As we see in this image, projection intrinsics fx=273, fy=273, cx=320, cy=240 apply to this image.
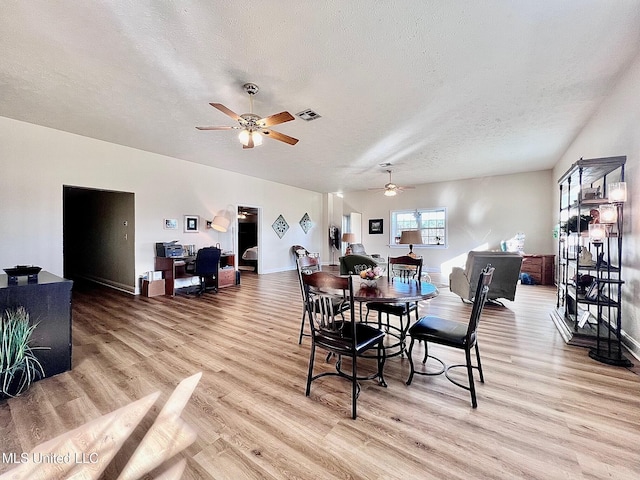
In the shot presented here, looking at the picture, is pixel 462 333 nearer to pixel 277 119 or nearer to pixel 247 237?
pixel 277 119

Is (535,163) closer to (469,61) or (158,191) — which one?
(469,61)

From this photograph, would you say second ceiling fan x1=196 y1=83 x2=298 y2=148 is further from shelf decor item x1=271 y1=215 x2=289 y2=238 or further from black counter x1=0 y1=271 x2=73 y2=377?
shelf decor item x1=271 y1=215 x2=289 y2=238

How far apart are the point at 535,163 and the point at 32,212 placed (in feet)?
33.2

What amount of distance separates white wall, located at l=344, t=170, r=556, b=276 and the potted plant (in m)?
8.79

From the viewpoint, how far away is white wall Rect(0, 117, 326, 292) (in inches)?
163

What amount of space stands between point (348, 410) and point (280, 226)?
7.28 meters

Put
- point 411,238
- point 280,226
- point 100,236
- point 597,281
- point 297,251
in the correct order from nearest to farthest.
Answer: point 597,281 → point 411,238 → point 100,236 → point 280,226 → point 297,251

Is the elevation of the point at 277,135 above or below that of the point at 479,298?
above

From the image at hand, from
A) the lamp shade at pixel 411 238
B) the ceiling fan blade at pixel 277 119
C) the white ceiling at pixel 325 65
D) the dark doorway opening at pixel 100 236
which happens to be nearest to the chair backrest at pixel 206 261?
the dark doorway opening at pixel 100 236

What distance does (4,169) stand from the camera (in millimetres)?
4047

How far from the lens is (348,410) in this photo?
191 centimetres

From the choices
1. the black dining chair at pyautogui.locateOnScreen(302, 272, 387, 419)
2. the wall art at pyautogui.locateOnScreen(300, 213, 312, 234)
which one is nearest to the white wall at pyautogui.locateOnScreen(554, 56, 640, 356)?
the black dining chair at pyautogui.locateOnScreen(302, 272, 387, 419)

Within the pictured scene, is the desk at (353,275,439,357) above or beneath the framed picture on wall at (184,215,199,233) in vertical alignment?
beneath


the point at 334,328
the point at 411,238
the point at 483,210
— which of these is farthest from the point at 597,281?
the point at 483,210
